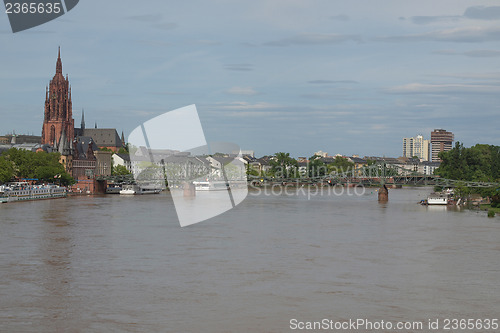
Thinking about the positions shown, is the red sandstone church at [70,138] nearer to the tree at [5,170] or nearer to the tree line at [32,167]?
the tree line at [32,167]

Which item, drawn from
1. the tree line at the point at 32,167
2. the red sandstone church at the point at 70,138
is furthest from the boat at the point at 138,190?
the tree line at the point at 32,167

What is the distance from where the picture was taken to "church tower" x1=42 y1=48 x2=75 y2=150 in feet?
491

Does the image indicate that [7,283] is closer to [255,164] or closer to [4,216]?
[4,216]

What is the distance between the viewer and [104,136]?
170625mm

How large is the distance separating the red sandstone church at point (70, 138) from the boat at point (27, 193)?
20.5 metres

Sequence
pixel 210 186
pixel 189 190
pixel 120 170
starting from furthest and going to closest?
pixel 120 170, pixel 210 186, pixel 189 190

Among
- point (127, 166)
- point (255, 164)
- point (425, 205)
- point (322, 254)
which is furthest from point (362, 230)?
point (255, 164)

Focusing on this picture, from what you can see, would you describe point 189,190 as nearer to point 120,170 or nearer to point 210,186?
point 210,186

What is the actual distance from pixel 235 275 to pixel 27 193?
54.0 meters

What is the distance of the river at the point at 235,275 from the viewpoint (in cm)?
1967

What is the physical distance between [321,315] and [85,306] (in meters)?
6.70

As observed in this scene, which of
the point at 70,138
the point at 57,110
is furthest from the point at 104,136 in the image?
the point at 70,138

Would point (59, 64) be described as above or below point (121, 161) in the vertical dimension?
above

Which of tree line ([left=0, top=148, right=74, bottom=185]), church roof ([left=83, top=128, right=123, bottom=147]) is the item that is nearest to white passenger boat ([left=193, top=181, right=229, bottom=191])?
tree line ([left=0, top=148, right=74, bottom=185])
